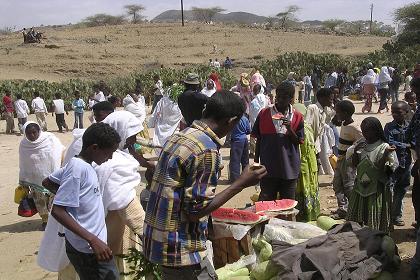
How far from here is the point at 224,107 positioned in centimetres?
276

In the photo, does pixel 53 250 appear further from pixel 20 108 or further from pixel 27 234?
pixel 20 108

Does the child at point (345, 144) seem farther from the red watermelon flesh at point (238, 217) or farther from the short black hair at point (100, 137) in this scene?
the short black hair at point (100, 137)

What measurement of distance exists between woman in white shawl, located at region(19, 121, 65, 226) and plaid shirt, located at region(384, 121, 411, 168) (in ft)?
13.0

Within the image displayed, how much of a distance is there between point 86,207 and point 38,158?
347cm

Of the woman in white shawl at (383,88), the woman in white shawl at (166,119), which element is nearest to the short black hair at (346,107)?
the woman in white shawl at (166,119)

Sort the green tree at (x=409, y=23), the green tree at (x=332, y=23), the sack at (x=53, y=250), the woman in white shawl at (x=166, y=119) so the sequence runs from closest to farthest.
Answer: the sack at (x=53, y=250)
the woman in white shawl at (x=166, y=119)
the green tree at (x=409, y=23)
the green tree at (x=332, y=23)

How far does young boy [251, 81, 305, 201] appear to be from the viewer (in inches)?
211

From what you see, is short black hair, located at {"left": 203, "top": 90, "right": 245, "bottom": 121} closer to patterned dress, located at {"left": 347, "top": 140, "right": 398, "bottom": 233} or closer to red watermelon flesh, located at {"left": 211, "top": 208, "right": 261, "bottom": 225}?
red watermelon flesh, located at {"left": 211, "top": 208, "right": 261, "bottom": 225}

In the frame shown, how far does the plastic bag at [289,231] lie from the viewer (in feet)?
15.4

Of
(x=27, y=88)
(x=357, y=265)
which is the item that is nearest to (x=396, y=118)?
(x=357, y=265)

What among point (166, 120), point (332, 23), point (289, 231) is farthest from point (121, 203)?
point (332, 23)

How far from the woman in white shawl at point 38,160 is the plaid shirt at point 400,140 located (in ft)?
13.0

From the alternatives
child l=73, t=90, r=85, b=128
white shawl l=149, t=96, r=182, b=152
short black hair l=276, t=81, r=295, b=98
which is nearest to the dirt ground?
white shawl l=149, t=96, r=182, b=152

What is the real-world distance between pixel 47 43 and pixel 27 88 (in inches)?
819
